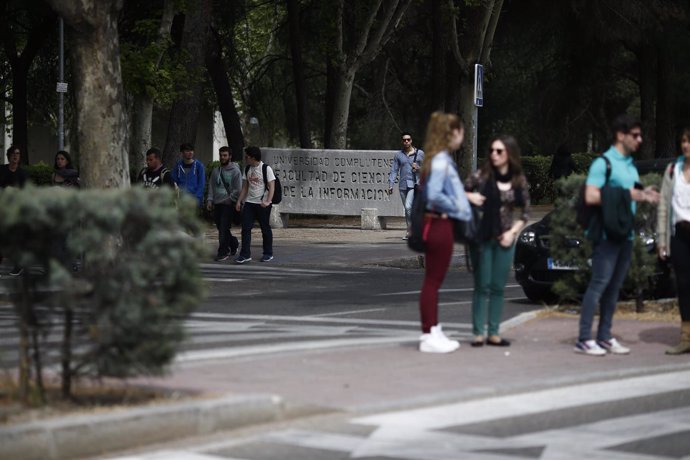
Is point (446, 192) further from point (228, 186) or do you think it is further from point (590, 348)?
point (228, 186)

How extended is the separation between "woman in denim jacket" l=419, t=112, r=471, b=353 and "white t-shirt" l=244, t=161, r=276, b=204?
1100 centimetres

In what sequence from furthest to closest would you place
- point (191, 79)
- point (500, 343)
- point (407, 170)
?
point (191, 79), point (407, 170), point (500, 343)

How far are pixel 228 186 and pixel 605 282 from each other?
1207 centimetres

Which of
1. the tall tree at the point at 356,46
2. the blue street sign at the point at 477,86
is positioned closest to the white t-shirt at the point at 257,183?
the blue street sign at the point at 477,86

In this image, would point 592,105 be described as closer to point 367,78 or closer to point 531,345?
point 367,78

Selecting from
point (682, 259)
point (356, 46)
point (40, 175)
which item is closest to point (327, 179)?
point (356, 46)

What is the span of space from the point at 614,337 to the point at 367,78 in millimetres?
41174

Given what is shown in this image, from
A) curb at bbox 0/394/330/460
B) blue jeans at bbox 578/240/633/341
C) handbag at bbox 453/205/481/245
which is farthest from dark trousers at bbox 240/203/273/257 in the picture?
curb at bbox 0/394/330/460

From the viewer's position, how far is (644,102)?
1789 inches

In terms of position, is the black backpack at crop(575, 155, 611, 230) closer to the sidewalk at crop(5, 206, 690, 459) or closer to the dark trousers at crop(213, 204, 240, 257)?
the sidewalk at crop(5, 206, 690, 459)

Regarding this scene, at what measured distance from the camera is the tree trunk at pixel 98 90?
1762 cm

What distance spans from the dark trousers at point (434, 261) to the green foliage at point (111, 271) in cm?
335

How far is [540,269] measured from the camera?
52.1 feet

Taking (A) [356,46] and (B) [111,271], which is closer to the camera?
(B) [111,271]
